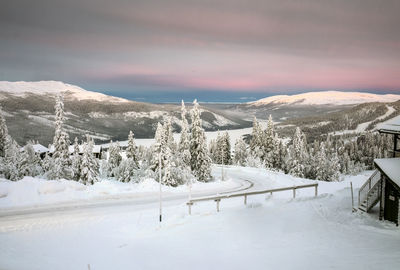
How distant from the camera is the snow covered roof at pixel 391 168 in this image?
702 inches

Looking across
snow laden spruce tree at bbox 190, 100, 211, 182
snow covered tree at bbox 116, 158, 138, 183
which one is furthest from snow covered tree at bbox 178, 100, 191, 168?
snow covered tree at bbox 116, 158, 138, 183

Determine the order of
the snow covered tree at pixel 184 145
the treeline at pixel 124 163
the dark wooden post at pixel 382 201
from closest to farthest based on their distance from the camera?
the dark wooden post at pixel 382 201
the treeline at pixel 124 163
the snow covered tree at pixel 184 145

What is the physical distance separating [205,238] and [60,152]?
1253 inches

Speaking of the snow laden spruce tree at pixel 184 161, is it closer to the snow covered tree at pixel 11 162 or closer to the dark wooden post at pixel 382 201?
the snow covered tree at pixel 11 162

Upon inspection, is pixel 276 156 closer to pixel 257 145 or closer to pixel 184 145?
pixel 257 145

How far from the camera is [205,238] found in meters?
16.8

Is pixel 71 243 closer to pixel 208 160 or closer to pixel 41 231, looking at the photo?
pixel 41 231

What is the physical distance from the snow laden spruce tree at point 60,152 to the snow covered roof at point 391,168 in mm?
38036

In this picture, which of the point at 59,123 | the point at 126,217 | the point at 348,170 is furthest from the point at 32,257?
the point at 348,170

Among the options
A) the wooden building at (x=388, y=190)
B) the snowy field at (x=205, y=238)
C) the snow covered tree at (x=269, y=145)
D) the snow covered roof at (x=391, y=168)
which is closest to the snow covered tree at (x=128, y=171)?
the snowy field at (x=205, y=238)

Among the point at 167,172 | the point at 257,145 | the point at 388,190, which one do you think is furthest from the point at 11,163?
the point at 257,145

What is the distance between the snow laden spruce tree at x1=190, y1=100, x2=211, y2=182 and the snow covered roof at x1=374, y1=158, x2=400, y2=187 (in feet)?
96.0

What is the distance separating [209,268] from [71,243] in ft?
28.2

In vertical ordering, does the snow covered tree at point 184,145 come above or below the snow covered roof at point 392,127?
below
